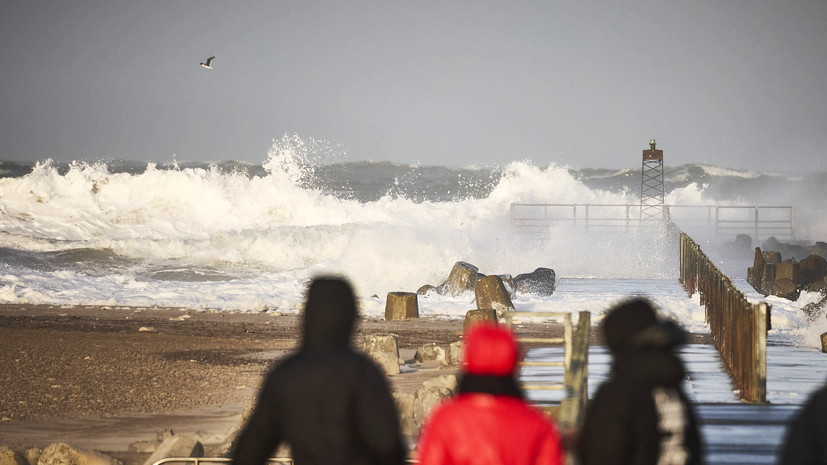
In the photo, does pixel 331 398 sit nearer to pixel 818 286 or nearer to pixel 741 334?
pixel 741 334

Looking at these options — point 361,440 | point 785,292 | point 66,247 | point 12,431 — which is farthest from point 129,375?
point 66,247

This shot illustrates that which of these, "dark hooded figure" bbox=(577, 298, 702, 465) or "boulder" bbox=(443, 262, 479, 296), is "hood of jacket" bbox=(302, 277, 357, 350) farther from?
"boulder" bbox=(443, 262, 479, 296)

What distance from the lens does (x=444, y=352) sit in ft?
48.7

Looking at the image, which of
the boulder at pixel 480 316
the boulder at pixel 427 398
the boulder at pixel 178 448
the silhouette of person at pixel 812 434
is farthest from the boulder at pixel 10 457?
the silhouette of person at pixel 812 434

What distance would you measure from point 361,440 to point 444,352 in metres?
11.6

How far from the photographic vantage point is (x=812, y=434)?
8.84 ft

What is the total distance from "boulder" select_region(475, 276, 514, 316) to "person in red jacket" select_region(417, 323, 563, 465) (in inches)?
747

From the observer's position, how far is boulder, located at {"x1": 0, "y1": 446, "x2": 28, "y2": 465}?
8555 mm

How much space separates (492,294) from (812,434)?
19.4 m

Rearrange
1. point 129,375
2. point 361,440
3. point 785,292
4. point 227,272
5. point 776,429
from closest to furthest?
point 361,440
point 776,429
point 129,375
point 785,292
point 227,272

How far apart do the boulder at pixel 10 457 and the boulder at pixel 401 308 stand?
44.0 ft

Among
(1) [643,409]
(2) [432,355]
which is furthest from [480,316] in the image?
(1) [643,409]

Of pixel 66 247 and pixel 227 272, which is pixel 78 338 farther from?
pixel 66 247

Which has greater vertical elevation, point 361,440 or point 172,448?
point 361,440
